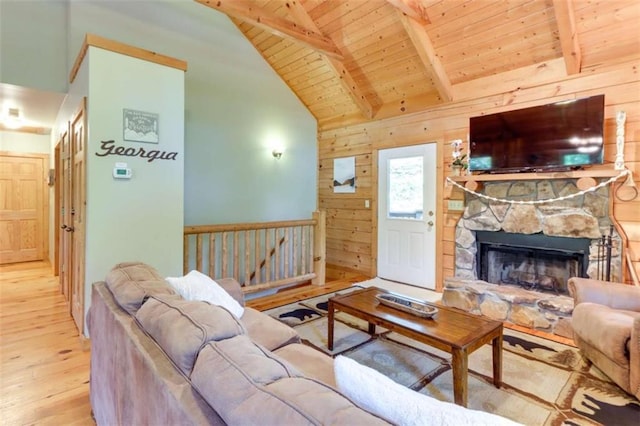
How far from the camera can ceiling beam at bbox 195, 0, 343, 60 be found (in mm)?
3414

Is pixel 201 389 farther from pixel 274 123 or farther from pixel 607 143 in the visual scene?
pixel 274 123

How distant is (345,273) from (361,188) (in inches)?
56.7

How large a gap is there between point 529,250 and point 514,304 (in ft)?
2.49

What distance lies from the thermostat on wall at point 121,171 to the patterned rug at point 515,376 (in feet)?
6.55

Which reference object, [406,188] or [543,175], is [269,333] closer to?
[543,175]

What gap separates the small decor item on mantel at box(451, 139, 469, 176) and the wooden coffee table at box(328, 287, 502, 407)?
2.26 m

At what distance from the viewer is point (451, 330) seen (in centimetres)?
197

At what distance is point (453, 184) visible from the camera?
421 cm

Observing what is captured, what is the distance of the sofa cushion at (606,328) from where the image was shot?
200cm

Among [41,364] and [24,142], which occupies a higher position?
[24,142]

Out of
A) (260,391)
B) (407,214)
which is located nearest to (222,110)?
(407,214)

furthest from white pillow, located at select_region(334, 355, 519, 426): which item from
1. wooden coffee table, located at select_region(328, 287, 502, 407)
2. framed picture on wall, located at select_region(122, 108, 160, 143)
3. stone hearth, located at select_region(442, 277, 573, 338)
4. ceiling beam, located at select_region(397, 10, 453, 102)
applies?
ceiling beam, located at select_region(397, 10, 453, 102)

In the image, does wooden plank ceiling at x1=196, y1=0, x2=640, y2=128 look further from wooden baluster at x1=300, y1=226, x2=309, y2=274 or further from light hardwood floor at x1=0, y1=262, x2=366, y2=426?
light hardwood floor at x1=0, y1=262, x2=366, y2=426

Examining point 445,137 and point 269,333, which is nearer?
point 269,333
